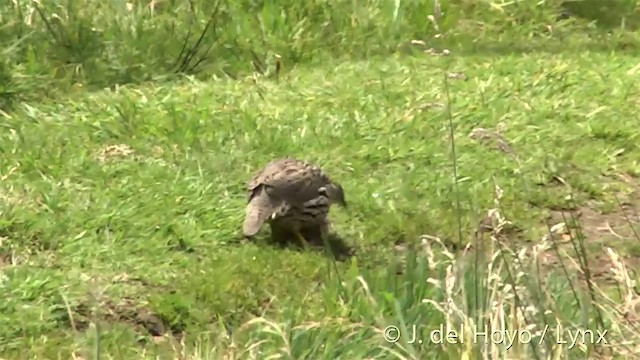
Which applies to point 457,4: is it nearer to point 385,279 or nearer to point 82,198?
point 82,198

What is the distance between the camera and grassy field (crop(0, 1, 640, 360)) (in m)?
3.44

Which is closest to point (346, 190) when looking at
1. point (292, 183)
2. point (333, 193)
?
point (333, 193)

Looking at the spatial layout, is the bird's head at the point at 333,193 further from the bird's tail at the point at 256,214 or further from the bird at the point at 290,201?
the bird's tail at the point at 256,214

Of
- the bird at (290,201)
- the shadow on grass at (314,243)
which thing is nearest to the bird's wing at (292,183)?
the bird at (290,201)

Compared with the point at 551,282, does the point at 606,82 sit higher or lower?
lower

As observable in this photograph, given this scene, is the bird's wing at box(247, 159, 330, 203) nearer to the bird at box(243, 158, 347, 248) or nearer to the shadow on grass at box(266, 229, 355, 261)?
the bird at box(243, 158, 347, 248)

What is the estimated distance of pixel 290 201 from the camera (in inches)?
→ 188

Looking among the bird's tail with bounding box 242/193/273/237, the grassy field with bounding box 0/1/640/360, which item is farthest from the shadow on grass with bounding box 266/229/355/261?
the bird's tail with bounding box 242/193/273/237

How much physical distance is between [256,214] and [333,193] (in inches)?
12.7

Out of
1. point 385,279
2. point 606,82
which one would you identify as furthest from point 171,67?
point 385,279

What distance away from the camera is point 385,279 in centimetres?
402

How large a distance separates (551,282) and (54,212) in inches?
83.7

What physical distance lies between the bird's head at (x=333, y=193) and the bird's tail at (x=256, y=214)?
21 cm

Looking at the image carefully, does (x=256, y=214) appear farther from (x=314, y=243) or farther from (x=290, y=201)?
(x=314, y=243)
